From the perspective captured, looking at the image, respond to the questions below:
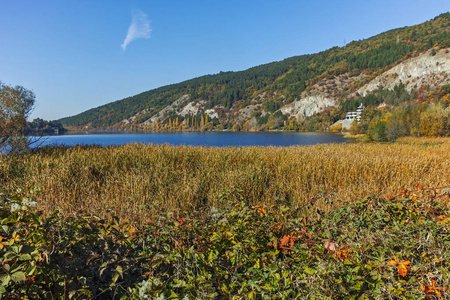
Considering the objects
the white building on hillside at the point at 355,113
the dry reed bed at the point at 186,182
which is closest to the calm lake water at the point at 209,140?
the dry reed bed at the point at 186,182

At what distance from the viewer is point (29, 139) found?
10250 mm

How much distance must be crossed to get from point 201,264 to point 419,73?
128592mm

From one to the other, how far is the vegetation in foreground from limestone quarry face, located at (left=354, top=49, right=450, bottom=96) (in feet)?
381

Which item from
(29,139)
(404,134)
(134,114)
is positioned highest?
(134,114)

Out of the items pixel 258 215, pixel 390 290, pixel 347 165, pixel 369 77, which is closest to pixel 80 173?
pixel 258 215

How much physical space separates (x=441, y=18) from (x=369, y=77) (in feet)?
250

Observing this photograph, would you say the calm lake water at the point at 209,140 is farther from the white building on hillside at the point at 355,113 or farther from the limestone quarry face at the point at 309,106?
the limestone quarry face at the point at 309,106

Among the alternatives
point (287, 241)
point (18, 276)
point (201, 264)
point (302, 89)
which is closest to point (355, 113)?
point (302, 89)

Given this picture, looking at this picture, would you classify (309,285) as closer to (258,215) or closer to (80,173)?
(258,215)

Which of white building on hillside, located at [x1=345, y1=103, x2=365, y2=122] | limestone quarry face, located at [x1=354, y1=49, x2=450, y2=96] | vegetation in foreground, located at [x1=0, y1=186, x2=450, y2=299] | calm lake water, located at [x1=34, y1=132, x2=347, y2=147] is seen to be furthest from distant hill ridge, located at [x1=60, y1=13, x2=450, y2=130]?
vegetation in foreground, located at [x1=0, y1=186, x2=450, y2=299]

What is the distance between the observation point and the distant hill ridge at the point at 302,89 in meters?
104

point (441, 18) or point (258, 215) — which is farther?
point (441, 18)

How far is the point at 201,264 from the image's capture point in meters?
1.98

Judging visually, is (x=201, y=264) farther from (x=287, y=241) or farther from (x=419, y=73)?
(x=419, y=73)
